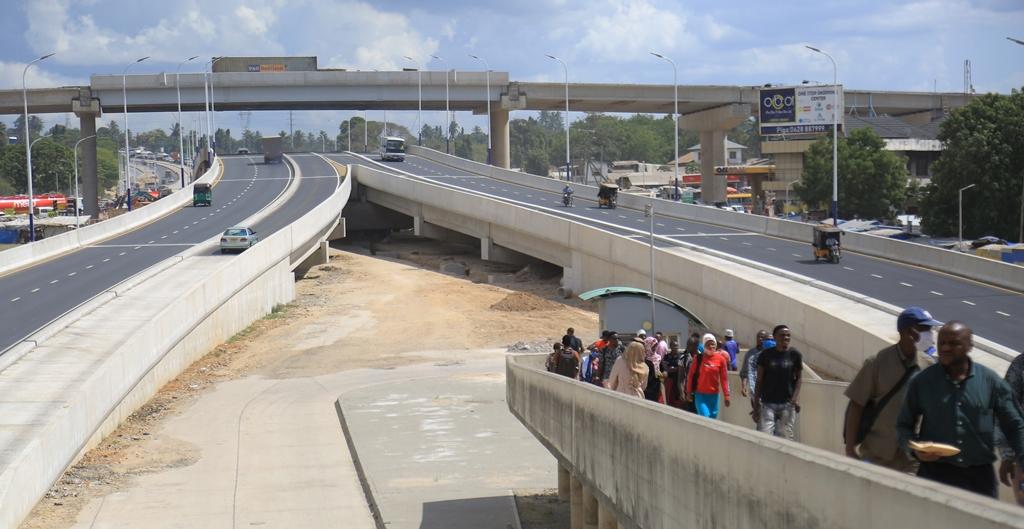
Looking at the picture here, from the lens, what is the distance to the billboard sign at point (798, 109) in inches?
4082

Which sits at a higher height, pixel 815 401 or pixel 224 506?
pixel 815 401

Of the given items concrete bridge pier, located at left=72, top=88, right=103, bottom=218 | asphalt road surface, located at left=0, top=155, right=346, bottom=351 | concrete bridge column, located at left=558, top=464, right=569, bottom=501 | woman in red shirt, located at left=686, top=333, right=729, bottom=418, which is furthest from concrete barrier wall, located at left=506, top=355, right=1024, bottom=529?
concrete bridge pier, located at left=72, top=88, right=103, bottom=218

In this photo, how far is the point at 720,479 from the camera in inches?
354

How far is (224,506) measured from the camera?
21578 mm

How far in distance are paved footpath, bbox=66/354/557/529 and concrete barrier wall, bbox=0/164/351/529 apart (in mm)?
1411

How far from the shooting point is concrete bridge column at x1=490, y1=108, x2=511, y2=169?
116 m

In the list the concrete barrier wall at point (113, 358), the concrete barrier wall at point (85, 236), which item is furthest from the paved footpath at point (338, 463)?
the concrete barrier wall at point (85, 236)

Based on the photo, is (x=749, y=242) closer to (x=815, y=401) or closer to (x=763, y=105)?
(x=815, y=401)

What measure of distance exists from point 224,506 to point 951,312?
22346 mm

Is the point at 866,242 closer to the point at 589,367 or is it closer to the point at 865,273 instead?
the point at 865,273

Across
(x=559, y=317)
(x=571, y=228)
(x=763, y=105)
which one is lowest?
(x=559, y=317)

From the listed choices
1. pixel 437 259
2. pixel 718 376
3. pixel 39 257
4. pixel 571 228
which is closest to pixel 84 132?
pixel 437 259

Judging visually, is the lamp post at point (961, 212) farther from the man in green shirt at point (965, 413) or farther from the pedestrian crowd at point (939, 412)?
the man in green shirt at point (965, 413)

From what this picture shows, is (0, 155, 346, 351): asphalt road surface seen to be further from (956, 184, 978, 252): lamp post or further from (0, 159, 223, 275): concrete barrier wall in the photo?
(956, 184, 978, 252): lamp post
